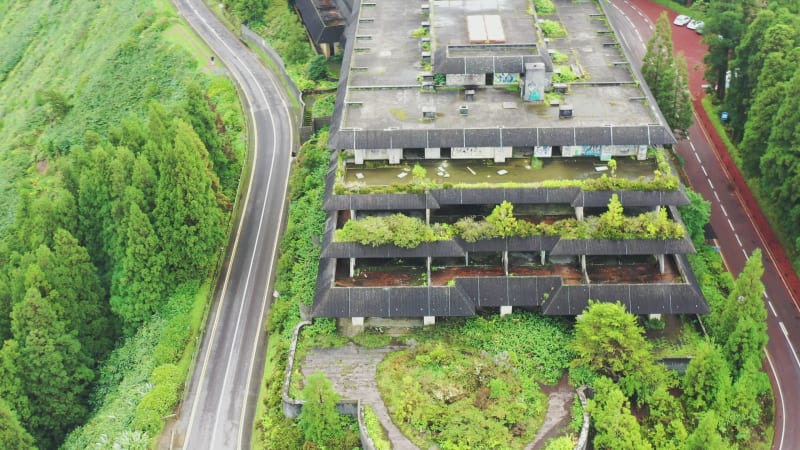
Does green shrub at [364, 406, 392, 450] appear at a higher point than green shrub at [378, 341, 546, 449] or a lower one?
lower

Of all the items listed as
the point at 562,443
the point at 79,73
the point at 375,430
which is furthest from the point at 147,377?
the point at 79,73

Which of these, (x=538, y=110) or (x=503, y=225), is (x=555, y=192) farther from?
(x=538, y=110)

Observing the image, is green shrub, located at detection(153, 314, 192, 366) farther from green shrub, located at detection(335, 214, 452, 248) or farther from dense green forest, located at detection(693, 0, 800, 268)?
dense green forest, located at detection(693, 0, 800, 268)

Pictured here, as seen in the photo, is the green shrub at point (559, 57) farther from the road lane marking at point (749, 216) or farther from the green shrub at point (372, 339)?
the green shrub at point (372, 339)

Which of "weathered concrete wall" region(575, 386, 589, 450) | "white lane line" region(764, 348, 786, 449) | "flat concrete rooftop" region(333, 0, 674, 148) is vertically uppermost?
"flat concrete rooftop" region(333, 0, 674, 148)

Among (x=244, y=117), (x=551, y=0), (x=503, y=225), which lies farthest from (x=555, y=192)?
(x=244, y=117)

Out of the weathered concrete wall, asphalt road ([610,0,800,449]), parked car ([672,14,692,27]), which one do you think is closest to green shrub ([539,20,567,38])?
asphalt road ([610,0,800,449])
